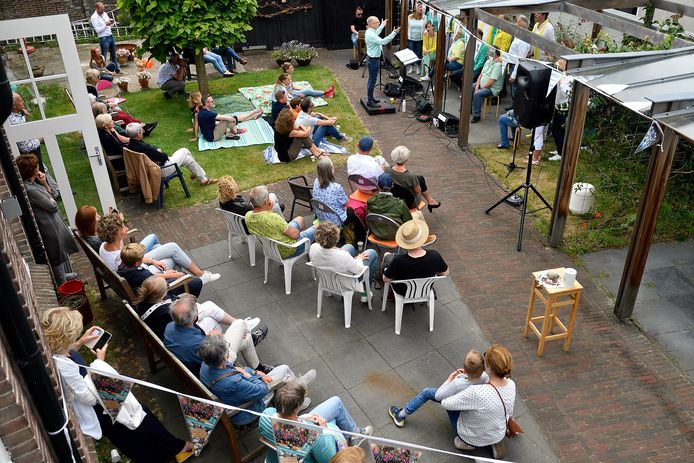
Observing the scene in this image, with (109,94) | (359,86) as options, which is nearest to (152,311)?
(109,94)

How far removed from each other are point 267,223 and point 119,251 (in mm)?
1634

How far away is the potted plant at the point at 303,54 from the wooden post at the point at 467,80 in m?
6.51

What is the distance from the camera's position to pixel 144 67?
642 inches

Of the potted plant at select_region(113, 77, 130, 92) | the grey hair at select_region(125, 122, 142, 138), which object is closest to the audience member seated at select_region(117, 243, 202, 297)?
the grey hair at select_region(125, 122, 142, 138)

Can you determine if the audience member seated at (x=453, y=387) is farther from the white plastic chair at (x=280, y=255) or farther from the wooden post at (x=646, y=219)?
the wooden post at (x=646, y=219)

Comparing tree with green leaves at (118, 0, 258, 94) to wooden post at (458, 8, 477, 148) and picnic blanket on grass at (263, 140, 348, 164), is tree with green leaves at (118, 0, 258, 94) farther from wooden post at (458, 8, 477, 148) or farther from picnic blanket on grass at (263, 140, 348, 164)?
wooden post at (458, 8, 477, 148)

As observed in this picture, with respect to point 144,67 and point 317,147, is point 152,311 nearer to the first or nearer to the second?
point 317,147

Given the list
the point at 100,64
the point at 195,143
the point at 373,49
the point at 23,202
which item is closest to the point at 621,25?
the point at 373,49

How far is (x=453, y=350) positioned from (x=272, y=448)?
8.07ft

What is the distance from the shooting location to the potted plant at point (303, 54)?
16.3 meters

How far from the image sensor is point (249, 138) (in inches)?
473

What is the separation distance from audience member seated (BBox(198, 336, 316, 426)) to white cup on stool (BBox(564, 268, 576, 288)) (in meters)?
3.11

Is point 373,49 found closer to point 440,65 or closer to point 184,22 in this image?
point 440,65

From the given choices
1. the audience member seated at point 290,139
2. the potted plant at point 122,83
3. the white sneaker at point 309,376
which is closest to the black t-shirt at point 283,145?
the audience member seated at point 290,139
